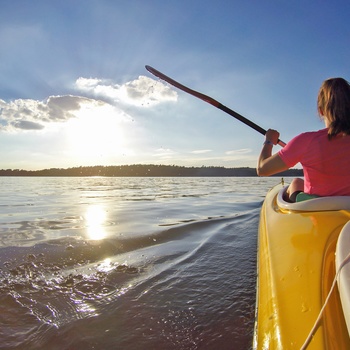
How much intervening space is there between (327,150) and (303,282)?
120 centimetres

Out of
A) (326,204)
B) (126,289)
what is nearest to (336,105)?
(326,204)

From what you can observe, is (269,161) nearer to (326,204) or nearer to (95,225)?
(326,204)

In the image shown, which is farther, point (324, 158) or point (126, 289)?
point (126, 289)

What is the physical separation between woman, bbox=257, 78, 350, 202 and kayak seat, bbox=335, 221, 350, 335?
833 mm

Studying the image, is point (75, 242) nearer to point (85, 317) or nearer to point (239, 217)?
point (85, 317)

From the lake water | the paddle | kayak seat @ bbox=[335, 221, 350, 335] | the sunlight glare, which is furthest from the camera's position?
the sunlight glare

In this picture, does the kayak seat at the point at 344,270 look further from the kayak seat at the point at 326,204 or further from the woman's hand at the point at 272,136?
the woman's hand at the point at 272,136

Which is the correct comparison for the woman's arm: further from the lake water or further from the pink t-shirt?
the lake water

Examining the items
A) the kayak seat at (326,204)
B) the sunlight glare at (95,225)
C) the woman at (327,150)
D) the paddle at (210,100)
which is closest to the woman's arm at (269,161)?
the woman at (327,150)

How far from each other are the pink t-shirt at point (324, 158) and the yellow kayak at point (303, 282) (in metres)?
0.18

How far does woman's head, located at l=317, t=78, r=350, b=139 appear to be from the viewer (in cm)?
229

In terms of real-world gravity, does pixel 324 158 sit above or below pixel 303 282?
above

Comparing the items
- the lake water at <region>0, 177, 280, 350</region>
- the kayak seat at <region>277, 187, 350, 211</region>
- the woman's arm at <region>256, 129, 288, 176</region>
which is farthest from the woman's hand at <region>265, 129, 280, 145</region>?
the lake water at <region>0, 177, 280, 350</region>

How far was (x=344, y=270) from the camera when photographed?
53.5 inches
